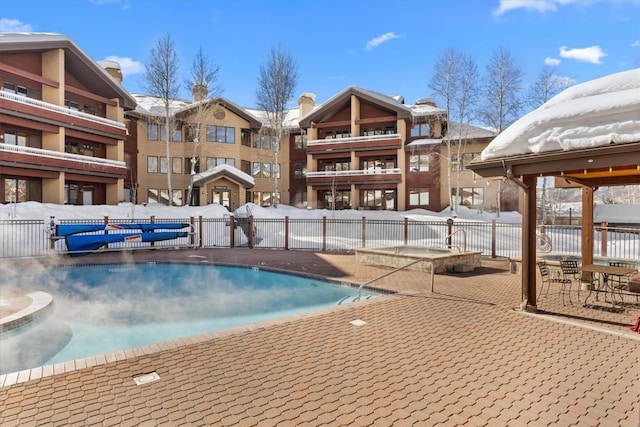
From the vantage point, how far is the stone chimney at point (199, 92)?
32.4 meters

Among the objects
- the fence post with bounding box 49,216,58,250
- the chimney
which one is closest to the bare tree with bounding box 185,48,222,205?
the chimney

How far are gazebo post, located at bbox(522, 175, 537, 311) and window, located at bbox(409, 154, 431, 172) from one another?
26.9m

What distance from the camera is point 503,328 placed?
639 centimetres

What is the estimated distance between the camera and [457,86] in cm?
3070

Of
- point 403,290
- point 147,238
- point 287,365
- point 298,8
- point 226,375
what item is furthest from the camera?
point 147,238

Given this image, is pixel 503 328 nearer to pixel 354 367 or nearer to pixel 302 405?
pixel 354 367

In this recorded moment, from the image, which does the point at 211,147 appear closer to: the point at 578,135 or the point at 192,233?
the point at 192,233

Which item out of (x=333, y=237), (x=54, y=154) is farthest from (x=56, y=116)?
(x=333, y=237)

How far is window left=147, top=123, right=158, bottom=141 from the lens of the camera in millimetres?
34156

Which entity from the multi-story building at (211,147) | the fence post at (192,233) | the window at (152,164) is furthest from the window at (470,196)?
the window at (152,164)

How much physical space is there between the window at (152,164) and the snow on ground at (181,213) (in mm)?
6507

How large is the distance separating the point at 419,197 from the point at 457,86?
9.74 metres

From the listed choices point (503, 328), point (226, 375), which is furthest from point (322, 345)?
point (503, 328)

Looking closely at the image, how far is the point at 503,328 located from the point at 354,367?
310 centimetres
